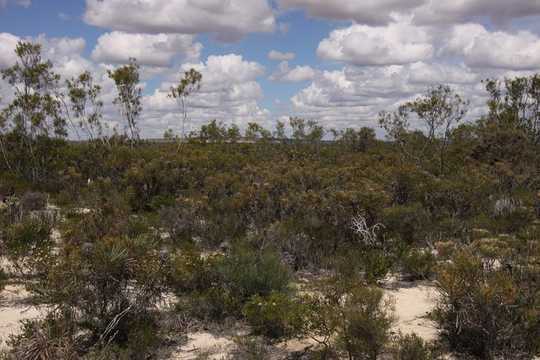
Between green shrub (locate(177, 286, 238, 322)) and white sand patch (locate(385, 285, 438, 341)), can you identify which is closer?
white sand patch (locate(385, 285, 438, 341))

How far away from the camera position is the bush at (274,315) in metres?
6.24

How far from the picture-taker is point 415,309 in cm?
789

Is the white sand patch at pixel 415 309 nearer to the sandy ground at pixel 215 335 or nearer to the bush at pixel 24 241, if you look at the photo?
the sandy ground at pixel 215 335

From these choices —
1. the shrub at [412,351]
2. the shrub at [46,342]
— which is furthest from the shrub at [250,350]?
the shrub at [46,342]

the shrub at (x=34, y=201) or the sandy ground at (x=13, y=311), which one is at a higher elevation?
the shrub at (x=34, y=201)

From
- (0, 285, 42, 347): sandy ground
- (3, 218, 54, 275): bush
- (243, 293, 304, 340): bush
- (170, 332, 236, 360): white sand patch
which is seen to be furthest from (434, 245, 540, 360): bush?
(3, 218, 54, 275): bush

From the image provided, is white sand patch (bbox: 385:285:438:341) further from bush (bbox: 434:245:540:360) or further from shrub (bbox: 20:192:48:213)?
shrub (bbox: 20:192:48:213)

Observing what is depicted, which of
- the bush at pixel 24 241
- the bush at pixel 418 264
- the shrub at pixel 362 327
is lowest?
the bush at pixel 418 264

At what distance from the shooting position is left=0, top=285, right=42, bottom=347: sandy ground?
682cm

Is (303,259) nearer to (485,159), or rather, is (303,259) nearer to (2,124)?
(485,159)

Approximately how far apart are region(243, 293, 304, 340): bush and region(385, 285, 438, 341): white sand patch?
1.65m

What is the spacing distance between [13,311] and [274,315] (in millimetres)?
4320

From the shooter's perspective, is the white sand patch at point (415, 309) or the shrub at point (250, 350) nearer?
the shrub at point (250, 350)

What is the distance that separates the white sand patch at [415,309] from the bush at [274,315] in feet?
5.42
